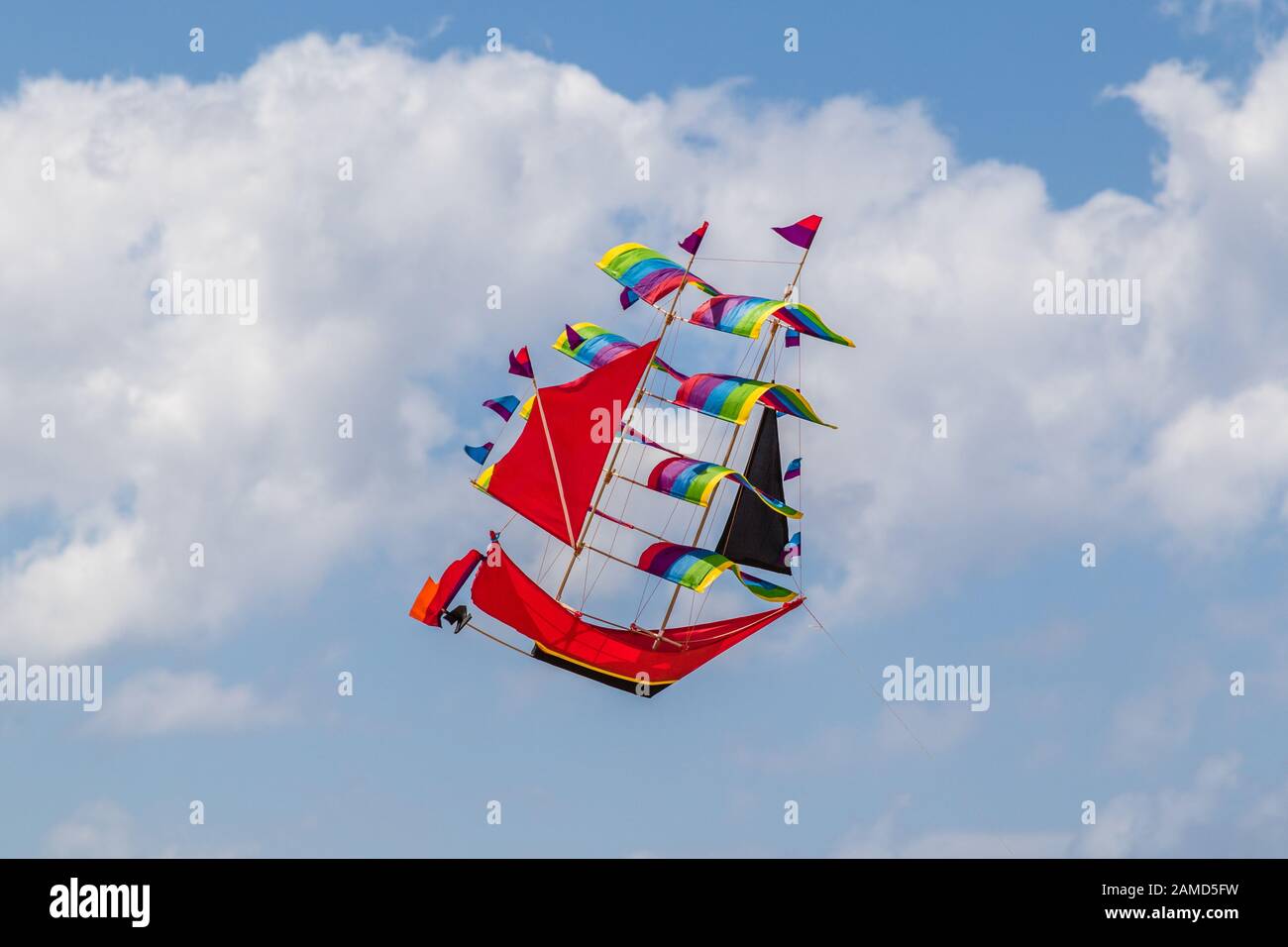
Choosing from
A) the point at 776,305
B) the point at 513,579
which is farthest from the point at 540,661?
the point at 776,305

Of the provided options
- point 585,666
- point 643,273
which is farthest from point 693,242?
point 585,666

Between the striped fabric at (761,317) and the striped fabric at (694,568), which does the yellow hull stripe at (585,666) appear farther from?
the striped fabric at (761,317)

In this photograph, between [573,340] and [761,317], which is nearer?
[761,317]

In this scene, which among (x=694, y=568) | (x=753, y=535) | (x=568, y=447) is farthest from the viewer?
(x=753, y=535)

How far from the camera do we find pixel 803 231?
72.7 meters

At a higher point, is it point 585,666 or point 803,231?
point 803,231

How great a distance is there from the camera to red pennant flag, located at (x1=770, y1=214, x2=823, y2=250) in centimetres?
7262

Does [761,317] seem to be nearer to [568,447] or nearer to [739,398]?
[739,398]

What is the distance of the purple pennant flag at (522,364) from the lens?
72562 mm

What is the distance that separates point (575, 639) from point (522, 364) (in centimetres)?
883

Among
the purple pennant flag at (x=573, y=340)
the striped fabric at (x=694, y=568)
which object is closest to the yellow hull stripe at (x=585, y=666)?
the striped fabric at (x=694, y=568)

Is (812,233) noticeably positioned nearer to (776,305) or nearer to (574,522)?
(776,305)

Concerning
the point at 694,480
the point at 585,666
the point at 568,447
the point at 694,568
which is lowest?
the point at 585,666

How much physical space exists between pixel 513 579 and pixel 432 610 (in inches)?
121
